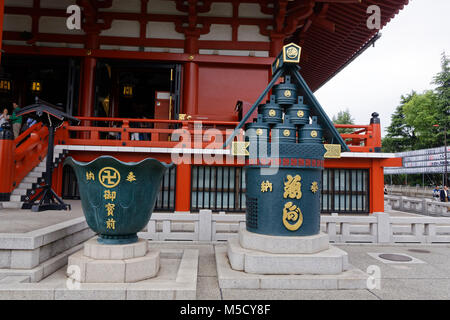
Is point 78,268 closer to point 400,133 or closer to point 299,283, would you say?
point 299,283

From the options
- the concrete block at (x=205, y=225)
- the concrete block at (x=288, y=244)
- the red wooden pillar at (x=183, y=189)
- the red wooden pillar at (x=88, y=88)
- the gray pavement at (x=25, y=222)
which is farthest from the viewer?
the red wooden pillar at (x=88, y=88)

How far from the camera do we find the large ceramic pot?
3.89 metres

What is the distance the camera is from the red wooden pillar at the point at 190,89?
36.3 feet

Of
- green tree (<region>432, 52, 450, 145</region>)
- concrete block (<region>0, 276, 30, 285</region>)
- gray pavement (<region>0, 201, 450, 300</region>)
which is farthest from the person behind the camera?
green tree (<region>432, 52, 450, 145</region>)

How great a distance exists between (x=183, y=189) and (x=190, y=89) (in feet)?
12.8

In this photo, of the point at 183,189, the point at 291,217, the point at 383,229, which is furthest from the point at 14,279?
the point at 383,229

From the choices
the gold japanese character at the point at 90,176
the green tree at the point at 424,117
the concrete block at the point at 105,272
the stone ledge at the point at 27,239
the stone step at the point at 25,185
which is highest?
the green tree at the point at 424,117

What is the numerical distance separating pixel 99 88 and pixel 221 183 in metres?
6.14

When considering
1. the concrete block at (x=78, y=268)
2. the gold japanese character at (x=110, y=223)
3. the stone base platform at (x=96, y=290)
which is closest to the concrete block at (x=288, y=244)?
the stone base platform at (x=96, y=290)

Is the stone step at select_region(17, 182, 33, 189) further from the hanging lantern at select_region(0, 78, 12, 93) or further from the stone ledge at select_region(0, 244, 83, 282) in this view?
the hanging lantern at select_region(0, 78, 12, 93)

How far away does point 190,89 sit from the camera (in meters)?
11.1

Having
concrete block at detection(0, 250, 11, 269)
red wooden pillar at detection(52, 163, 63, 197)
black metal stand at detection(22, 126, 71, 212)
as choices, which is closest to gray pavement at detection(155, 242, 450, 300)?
concrete block at detection(0, 250, 11, 269)

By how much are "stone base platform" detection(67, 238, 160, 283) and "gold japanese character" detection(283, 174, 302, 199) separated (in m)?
2.14

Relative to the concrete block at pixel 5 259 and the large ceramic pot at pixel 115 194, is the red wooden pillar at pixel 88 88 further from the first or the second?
the concrete block at pixel 5 259
